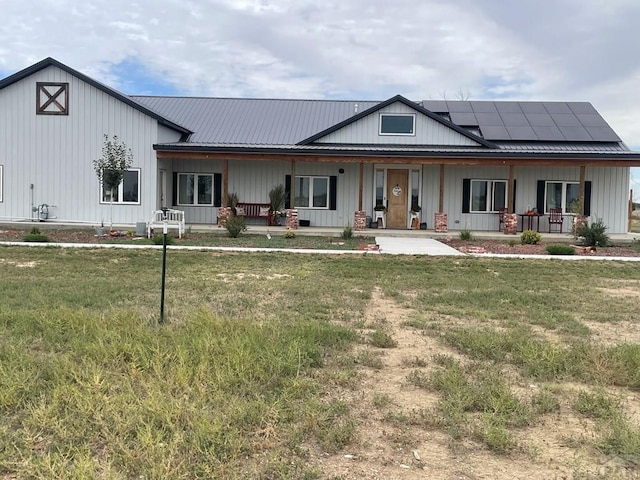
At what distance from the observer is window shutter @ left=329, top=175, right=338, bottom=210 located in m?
20.8

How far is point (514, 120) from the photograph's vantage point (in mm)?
22281

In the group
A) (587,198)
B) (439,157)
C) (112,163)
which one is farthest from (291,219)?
(587,198)

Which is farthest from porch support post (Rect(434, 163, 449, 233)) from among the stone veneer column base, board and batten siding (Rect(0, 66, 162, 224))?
board and batten siding (Rect(0, 66, 162, 224))

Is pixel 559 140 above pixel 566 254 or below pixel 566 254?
above

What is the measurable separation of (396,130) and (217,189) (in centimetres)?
679

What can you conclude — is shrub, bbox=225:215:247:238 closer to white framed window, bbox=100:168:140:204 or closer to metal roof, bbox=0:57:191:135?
white framed window, bbox=100:168:140:204

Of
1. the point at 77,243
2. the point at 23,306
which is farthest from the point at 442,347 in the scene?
the point at 77,243

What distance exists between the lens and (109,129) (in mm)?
18672

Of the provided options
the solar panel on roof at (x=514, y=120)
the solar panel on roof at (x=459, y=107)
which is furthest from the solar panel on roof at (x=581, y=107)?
the solar panel on roof at (x=459, y=107)

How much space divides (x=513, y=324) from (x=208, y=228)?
13369mm

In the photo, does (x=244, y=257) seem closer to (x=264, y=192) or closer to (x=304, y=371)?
(x=304, y=371)

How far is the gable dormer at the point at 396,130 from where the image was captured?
786 inches

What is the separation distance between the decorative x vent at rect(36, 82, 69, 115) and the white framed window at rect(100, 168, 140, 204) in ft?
9.43

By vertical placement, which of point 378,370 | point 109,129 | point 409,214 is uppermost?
point 109,129
